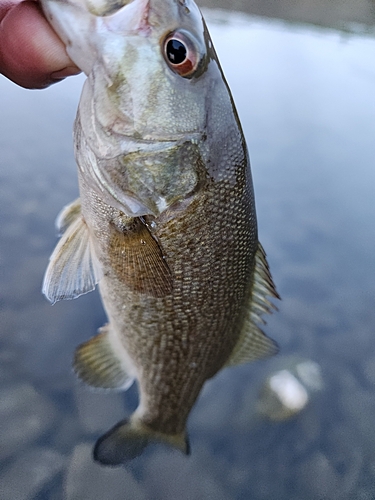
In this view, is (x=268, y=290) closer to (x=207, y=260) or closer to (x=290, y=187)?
(x=207, y=260)

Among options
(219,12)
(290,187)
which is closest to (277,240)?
(290,187)

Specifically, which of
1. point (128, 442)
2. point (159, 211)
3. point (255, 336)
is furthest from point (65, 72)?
point (128, 442)

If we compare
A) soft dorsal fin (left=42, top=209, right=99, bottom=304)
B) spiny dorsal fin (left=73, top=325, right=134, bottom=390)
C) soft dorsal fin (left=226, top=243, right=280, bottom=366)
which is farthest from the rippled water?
soft dorsal fin (left=42, top=209, right=99, bottom=304)

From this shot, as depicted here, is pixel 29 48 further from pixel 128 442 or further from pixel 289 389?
pixel 289 389

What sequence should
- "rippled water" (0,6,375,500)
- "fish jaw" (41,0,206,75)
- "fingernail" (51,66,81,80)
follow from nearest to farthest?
"fish jaw" (41,0,206,75) → "fingernail" (51,66,81,80) → "rippled water" (0,6,375,500)

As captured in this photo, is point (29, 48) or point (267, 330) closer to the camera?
point (29, 48)

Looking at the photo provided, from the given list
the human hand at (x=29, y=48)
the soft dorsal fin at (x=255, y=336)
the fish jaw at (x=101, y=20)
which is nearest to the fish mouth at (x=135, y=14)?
the fish jaw at (x=101, y=20)

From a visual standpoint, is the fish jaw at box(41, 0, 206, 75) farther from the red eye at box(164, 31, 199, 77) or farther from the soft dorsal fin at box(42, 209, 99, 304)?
the soft dorsal fin at box(42, 209, 99, 304)
